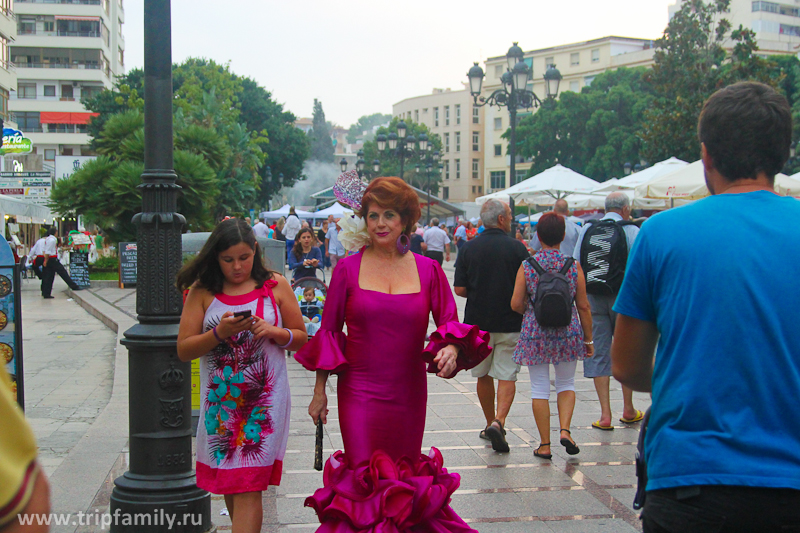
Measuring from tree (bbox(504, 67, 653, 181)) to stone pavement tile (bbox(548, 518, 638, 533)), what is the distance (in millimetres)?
56908

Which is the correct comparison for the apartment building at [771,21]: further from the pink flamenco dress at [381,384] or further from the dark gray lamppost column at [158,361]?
the pink flamenco dress at [381,384]

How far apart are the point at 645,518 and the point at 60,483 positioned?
419 cm

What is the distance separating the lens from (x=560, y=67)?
99.3 m

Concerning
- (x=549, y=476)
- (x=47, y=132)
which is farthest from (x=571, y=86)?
(x=549, y=476)

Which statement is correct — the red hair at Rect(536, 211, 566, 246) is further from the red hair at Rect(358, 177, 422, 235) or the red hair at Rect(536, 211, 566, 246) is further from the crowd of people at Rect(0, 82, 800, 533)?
the red hair at Rect(358, 177, 422, 235)

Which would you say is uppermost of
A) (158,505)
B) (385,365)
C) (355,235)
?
(355,235)

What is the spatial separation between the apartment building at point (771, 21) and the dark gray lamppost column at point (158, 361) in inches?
3554

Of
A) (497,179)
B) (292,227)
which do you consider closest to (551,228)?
(292,227)

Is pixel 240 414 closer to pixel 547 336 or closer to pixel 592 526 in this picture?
pixel 592 526

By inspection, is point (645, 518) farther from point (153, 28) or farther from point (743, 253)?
point (153, 28)

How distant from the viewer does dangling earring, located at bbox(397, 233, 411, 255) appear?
372cm

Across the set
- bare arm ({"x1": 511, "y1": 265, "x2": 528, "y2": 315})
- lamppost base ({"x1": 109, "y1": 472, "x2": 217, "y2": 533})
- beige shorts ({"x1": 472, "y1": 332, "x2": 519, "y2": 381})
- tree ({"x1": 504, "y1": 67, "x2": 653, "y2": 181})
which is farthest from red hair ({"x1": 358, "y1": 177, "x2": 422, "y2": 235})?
tree ({"x1": 504, "y1": 67, "x2": 653, "y2": 181})

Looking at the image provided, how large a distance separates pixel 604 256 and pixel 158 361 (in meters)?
4.26

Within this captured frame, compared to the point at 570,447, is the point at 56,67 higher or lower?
higher
